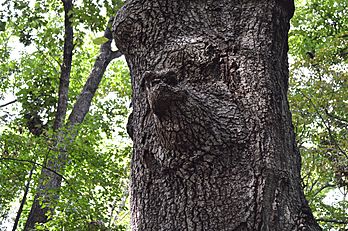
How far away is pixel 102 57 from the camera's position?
11195 millimetres

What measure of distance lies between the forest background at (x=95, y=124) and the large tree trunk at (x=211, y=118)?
3.23 ft

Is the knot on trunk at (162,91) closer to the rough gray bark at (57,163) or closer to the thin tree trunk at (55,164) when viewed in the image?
the rough gray bark at (57,163)

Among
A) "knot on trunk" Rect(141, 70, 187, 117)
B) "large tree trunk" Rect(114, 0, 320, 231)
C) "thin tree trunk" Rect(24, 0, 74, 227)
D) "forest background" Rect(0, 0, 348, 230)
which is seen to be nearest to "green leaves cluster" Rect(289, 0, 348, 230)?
"forest background" Rect(0, 0, 348, 230)

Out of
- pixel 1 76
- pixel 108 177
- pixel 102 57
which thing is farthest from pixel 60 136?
pixel 1 76

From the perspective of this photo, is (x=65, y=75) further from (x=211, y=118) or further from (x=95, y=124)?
(x=211, y=118)

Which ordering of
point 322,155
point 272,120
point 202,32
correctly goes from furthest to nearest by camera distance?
1. point 322,155
2. point 202,32
3. point 272,120

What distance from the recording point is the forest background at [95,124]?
638 centimetres

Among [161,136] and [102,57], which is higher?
[102,57]

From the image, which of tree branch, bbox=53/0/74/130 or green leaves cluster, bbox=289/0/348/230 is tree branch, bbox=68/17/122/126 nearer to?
tree branch, bbox=53/0/74/130

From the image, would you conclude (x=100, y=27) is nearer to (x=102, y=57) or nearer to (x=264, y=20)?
Answer: (x=264, y=20)

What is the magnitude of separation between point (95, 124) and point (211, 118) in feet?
31.9

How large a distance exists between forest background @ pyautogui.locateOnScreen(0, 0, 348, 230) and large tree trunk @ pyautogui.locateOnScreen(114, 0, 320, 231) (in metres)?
0.98

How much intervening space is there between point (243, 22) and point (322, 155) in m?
7.28

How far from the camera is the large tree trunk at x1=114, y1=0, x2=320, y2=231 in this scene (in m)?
1.95
